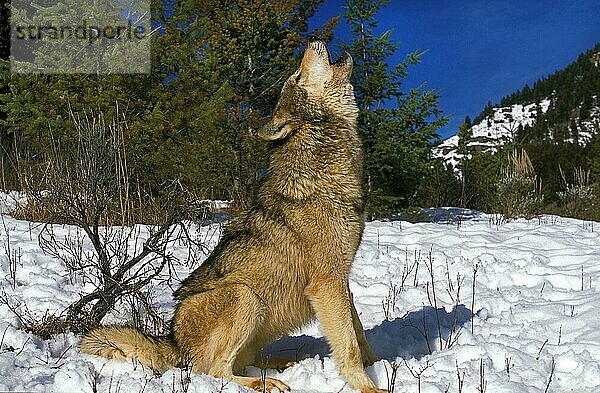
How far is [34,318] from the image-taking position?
14.1 feet

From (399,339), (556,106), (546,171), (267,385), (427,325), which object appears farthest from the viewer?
(556,106)

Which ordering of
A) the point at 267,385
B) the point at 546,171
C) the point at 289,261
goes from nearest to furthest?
the point at 267,385 < the point at 289,261 < the point at 546,171

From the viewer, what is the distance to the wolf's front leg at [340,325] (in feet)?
10.9

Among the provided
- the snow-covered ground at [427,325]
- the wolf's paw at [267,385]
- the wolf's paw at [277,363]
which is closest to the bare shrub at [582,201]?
the snow-covered ground at [427,325]

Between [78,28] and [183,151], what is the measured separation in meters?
3.03

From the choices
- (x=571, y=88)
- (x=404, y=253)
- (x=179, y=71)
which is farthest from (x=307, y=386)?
(x=571, y=88)

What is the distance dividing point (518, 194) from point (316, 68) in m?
11.3

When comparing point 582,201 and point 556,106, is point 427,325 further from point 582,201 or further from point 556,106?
point 556,106

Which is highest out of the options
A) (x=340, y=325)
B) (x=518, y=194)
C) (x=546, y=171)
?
(x=546, y=171)

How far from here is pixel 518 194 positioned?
1356cm

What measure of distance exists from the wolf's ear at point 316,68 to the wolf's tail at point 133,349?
2051 millimetres

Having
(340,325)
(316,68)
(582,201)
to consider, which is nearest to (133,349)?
(340,325)

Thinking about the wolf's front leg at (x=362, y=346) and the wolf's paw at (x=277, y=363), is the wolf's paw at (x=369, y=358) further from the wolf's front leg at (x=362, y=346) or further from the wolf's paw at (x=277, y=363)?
the wolf's paw at (x=277, y=363)

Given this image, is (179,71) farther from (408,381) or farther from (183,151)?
(408,381)
